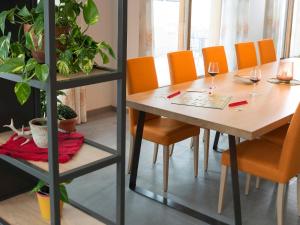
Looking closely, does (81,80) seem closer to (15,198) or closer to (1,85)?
(1,85)

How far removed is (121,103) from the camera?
174 cm

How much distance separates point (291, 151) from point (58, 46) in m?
1.50

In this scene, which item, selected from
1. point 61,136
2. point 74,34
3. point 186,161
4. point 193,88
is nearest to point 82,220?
point 61,136

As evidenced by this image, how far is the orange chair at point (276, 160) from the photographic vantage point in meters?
2.41

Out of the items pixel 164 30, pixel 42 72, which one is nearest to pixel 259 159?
pixel 42 72

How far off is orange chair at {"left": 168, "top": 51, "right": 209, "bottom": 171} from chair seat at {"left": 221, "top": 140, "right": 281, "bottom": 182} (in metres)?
0.72

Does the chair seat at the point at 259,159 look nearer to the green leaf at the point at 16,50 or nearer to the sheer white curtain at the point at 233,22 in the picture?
the green leaf at the point at 16,50

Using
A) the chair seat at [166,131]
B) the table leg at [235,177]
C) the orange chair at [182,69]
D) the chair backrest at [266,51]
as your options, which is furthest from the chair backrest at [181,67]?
the chair backrest at [266,51]

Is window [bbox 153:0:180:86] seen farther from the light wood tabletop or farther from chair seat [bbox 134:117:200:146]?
chair seat [bbox 134:117:200:146]

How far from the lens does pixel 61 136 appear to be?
1.92 m

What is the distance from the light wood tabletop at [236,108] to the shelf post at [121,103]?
757mm

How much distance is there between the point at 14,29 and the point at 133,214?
1.43 metres

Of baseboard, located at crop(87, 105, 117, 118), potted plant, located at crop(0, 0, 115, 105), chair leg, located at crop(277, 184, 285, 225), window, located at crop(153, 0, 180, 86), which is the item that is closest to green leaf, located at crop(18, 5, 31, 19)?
potted plant, located at crop(0, 0, 115, 105)

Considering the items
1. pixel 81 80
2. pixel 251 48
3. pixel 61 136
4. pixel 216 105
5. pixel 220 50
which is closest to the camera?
pixel 81 80
